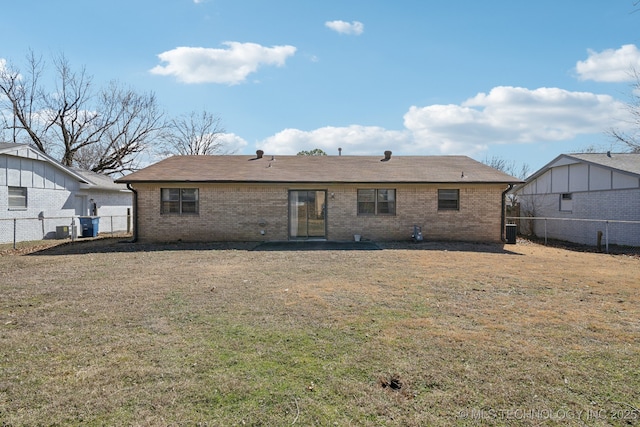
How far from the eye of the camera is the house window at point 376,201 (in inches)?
618

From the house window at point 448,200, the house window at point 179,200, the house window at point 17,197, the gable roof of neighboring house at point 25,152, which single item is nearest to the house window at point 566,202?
the house window at point 448,200

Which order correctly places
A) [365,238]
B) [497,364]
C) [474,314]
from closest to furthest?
[497,364]
[474,314]
[365,238]

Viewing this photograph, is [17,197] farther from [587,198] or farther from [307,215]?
[587,198]

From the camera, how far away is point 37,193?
1728cm

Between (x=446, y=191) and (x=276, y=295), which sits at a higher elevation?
(x=446, y=191)

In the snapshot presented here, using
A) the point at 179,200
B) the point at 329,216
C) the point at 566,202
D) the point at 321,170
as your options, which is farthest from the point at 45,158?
the point at 566,202

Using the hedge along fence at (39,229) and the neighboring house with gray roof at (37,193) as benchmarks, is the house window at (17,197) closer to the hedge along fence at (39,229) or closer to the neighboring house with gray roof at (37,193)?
the neighboring house with gray roof at (37,193)

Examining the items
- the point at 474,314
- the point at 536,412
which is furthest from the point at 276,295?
the point at 536,412

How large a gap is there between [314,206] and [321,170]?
1924mm

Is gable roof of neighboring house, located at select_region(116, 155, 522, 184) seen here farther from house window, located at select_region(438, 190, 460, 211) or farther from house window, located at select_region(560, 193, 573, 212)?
house window, located at select_region(560, 193, 573, 212)

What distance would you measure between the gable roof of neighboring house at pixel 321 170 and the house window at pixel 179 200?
0.60 meters

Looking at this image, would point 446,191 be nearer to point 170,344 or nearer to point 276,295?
point 276,295

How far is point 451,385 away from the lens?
3.37 metres

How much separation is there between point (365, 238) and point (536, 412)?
12639 millimetres
